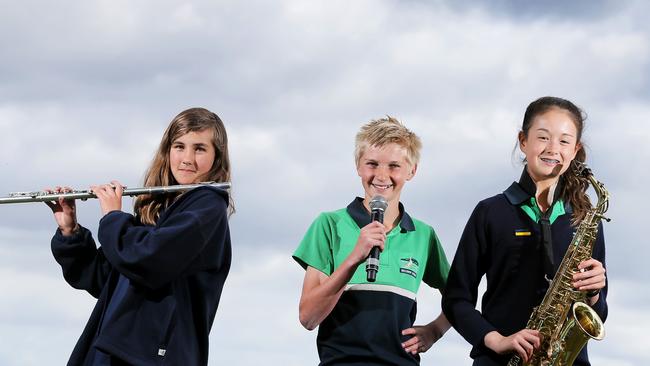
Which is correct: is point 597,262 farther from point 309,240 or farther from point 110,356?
point 110,356

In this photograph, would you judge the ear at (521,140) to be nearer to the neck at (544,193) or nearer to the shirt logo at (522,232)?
the neck at (544,193)

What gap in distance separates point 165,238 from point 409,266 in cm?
177

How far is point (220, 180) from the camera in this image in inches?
239

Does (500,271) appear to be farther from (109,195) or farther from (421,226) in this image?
(109,195)

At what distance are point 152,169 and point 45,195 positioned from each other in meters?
0.76

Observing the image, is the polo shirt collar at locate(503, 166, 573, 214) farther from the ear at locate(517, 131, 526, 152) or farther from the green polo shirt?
the green polo shirt

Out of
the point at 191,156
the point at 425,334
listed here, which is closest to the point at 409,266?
the point at 425,334

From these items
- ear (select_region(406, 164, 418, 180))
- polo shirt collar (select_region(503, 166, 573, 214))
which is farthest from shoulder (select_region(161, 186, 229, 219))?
polo shirt collar (select_region(503, 166, 573, 214))

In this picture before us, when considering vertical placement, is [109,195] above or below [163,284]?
above

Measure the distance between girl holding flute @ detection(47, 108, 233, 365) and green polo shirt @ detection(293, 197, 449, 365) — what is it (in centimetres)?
70

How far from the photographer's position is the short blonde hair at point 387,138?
21.2 ft

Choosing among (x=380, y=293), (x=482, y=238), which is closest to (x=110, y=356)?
(x=380, y=293)

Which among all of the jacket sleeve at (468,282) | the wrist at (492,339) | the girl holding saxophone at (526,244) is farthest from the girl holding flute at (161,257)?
the wrist at (492,339)

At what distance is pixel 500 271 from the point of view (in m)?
5.97
